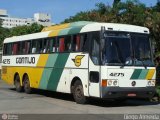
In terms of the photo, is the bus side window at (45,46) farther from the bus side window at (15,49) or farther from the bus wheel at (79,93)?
the bus side window at (15,49)

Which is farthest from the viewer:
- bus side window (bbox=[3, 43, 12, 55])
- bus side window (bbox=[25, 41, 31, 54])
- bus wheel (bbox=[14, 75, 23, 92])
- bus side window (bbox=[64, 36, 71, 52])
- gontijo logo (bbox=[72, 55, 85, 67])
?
bus side window (bbox=[3, 43, 12, 55])

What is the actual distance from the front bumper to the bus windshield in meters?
0.89

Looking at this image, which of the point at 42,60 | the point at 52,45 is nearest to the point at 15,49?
the point at 42,60

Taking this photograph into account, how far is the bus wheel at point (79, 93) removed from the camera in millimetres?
17156

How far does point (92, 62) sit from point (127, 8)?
11.0m

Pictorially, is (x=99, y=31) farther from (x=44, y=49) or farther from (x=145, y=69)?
(x=44, y=49)

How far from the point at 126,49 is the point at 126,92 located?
1.55 meters

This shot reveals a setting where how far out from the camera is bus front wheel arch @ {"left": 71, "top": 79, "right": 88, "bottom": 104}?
17.2 meters

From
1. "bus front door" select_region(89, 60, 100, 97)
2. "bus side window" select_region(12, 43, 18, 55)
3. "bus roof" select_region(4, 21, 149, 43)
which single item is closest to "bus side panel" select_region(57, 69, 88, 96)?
"bus front door" select_region(89, 60, 100, 97)

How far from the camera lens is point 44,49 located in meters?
21.1

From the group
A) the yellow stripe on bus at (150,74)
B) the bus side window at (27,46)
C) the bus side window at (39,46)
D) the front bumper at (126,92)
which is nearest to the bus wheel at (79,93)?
the front bumper at (126,92)

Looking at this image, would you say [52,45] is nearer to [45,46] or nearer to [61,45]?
[45,46]

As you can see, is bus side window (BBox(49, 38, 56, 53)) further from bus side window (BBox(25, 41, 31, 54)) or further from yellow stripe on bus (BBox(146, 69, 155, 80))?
yellow stripe on bus (BBox(146, 69, 155, 80))

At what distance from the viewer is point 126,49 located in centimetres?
1636
